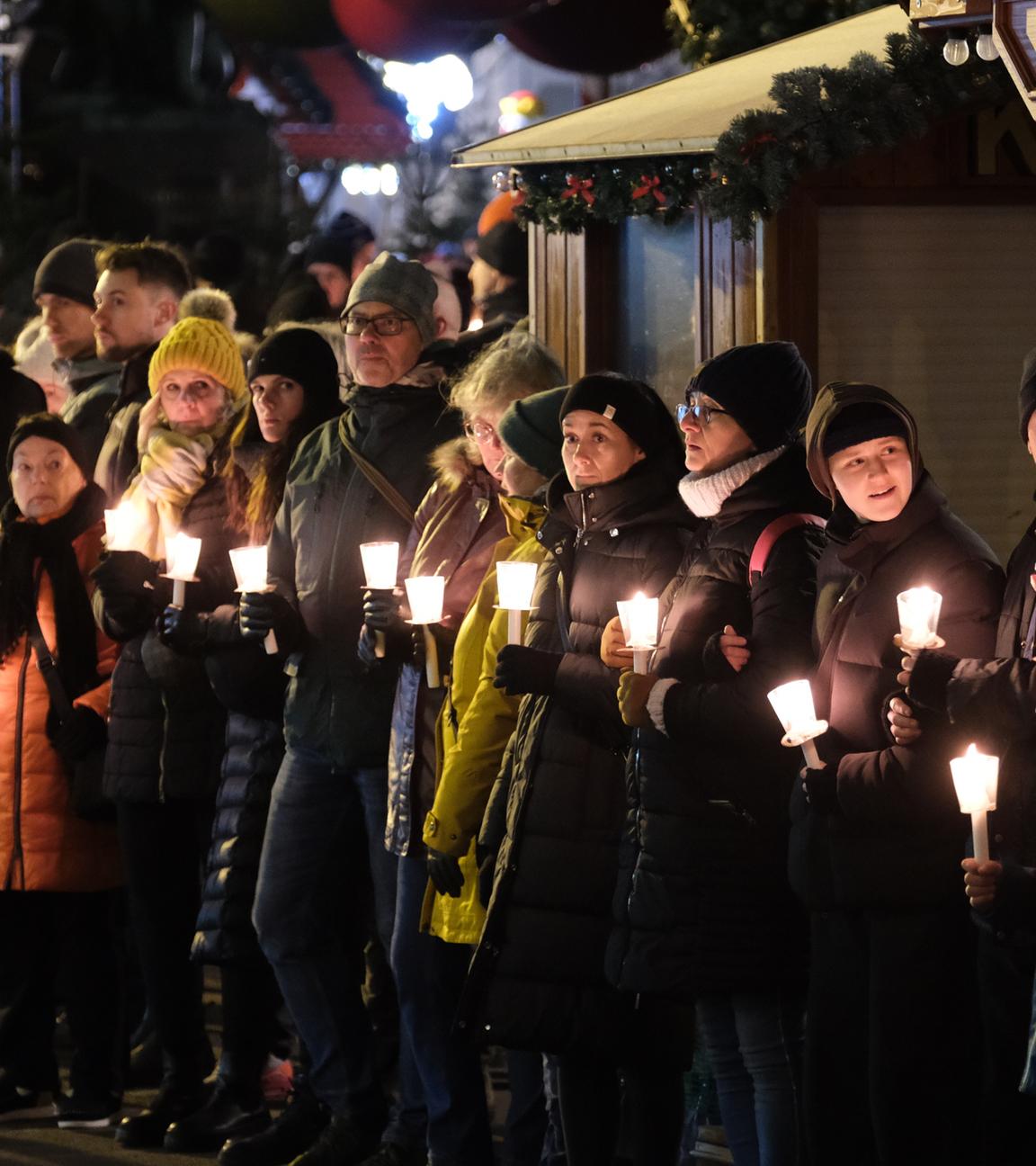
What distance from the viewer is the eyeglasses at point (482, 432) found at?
23.7 ft

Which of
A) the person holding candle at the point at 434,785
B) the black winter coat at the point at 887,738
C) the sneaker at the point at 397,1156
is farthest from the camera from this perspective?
the sneaker at the point at 397,1156

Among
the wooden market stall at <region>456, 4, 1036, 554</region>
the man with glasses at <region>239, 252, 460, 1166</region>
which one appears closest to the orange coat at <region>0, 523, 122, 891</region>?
the man with glasses at <region>239, 252, 460, 1166</region>

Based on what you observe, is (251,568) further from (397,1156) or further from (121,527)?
(397,1156)

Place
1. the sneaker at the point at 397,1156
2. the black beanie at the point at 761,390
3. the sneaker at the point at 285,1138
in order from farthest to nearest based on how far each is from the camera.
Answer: the sneaker at the point at 285,1138, the sneaker at the point at 397,1156, the black beanie at the point at 761,390

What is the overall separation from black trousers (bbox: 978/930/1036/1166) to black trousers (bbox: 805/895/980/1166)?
8 centimetres

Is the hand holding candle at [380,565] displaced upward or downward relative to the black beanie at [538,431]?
downward

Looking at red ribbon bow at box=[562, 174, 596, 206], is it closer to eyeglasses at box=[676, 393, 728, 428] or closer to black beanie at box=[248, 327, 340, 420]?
black beanie at box=[248, 327, 340, 420]

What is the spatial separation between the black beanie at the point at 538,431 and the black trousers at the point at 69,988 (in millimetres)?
2632

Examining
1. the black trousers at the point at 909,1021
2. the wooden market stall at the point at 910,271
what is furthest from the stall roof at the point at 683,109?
the black trousers at the point at 909,1021

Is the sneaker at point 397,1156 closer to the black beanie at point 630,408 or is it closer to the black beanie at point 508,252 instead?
the black beanie at point 630,408

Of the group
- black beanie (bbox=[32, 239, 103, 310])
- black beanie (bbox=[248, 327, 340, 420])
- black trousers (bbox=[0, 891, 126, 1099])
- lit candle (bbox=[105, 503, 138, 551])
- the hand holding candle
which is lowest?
black trousers (bbox=[0, 891, 126, 1099])

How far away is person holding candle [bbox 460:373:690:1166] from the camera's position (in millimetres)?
6457

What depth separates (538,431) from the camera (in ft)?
22.8

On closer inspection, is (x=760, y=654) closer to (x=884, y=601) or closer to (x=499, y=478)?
(x=884, y=601)
